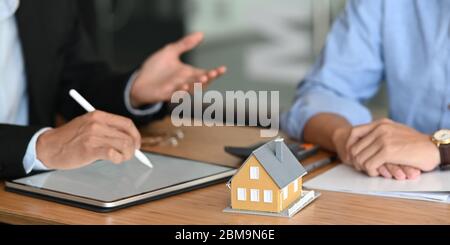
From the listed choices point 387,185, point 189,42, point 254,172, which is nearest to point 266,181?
point 254,172

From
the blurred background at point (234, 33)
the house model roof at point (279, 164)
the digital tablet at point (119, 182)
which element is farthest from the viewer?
the blurred background at point (234, 33)

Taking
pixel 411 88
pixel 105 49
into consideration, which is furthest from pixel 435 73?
pixel 105 49

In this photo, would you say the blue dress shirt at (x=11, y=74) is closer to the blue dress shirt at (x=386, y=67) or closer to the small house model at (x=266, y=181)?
the blue dress shirt at (x=386, y=67)

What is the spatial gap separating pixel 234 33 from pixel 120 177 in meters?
3.44

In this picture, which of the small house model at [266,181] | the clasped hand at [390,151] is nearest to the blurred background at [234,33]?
the clasped hand at [390,151]

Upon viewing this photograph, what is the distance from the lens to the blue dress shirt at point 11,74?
2168mm

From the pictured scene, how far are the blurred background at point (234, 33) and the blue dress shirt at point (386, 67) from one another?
220 centimetres

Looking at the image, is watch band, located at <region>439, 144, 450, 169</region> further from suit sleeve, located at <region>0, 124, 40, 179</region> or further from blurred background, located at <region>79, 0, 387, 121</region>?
blurred background, located at <region>79, 0, 387, 121</region>

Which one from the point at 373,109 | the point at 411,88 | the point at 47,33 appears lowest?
the point at 373,109

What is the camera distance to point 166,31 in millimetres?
5180

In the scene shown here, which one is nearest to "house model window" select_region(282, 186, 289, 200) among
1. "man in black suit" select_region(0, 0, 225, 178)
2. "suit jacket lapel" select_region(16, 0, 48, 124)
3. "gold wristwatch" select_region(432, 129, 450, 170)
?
"gold wristwatch" select_region(432, 129, 450, 170)

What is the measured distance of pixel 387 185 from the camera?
1597 mm
